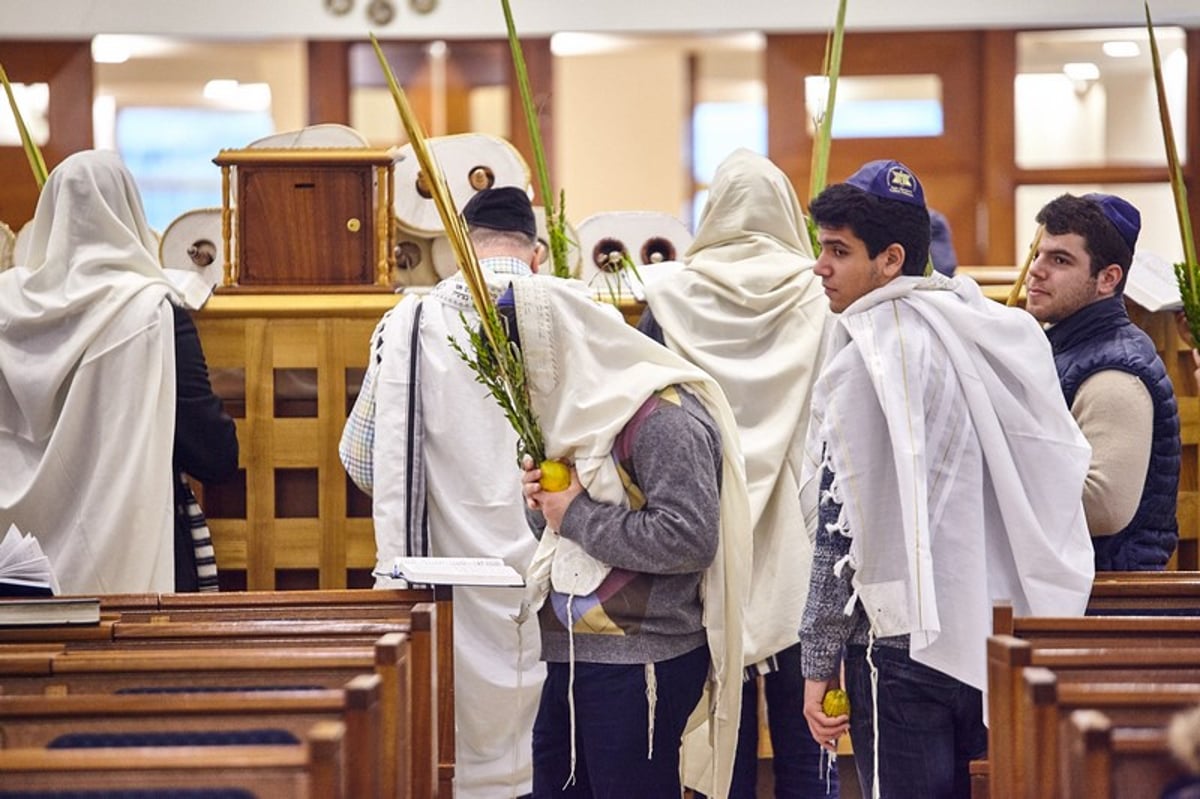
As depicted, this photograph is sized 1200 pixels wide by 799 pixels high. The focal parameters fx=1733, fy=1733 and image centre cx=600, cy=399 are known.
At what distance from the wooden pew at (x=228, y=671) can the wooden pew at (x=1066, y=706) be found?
0.81 meters

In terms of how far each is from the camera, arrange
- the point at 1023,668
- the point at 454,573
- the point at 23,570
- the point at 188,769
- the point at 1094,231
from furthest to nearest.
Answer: the point at 1094,231
the point at 23,570
the point at 454,573
the point at 1023,668
the point at 188,769

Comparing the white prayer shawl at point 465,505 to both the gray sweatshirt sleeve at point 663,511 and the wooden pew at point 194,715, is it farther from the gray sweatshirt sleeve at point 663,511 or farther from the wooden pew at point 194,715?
the wooden pew at point 194,715

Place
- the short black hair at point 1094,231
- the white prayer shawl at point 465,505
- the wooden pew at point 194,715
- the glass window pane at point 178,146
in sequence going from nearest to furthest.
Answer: the wooden pew at point 194,715 → the short black hair at point 1094,231 → the white prayer shawl at point 465,505 → the glass window pane at point 178,146

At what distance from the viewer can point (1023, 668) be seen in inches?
87.0

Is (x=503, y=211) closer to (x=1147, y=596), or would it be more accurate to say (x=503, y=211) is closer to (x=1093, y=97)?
(x=1147, y=596)

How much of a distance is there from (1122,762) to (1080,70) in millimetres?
7324

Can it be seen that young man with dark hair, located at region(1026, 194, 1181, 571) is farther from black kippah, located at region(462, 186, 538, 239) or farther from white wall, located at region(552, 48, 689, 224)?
white wall, located at region(552, 48, 689, 224)

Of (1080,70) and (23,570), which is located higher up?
(1080,70)

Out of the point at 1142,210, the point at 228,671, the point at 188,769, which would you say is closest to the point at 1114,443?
the point at 228,671

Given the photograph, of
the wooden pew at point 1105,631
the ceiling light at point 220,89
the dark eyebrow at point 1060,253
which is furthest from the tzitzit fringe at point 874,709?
the ceiling light at point 220,89

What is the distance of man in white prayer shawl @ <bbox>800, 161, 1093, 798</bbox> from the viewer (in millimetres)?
2559

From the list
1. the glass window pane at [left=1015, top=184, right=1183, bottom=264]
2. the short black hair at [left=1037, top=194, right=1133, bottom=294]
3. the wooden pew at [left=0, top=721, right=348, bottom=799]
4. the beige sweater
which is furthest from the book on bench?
the glass window pane at [left=1015, top=184, right=1183, bottom=264]

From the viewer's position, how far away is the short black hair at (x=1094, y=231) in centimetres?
323

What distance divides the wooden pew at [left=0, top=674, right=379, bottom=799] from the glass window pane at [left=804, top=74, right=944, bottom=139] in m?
6.81
